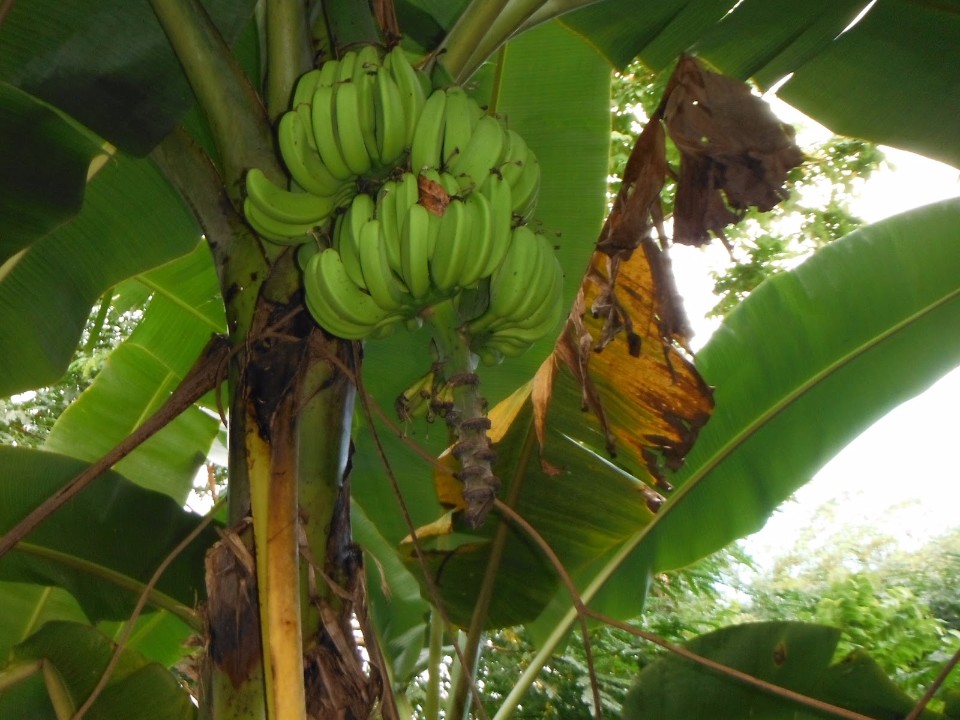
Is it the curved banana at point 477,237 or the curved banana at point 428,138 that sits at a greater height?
the curved banana at point 428,138

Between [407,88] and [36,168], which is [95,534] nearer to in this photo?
[36,168]

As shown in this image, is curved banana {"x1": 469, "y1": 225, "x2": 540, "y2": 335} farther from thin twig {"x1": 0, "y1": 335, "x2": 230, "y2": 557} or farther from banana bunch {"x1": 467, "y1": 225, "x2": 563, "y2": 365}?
thin twig {"x1": 0, "y1": 335, "x2": 230, "y2": 557}

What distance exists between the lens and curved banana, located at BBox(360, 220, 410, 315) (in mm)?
802

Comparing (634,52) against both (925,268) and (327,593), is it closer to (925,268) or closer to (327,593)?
(925,268)

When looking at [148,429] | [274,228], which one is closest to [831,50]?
[274,228]

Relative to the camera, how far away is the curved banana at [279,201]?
83cm

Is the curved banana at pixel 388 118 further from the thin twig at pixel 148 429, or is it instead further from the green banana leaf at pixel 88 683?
the green banana leaf at pixel 88 683

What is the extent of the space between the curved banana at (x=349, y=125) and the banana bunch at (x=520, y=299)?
7.4 inches

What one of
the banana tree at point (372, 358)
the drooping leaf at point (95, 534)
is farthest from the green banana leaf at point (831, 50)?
the drooping leaf at point (95, 534)

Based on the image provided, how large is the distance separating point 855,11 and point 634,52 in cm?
36

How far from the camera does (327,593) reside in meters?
0.79

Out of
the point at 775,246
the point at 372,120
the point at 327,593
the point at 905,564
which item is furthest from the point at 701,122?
the point at 905,564

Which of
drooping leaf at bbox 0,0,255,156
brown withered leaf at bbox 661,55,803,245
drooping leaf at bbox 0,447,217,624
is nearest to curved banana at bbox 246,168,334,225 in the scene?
drooping leaf at bbox 0,0,255,156

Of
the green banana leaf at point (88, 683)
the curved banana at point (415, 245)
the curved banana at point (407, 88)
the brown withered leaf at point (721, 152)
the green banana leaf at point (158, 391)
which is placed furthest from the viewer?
the green banana leaf at point (158, 391)
